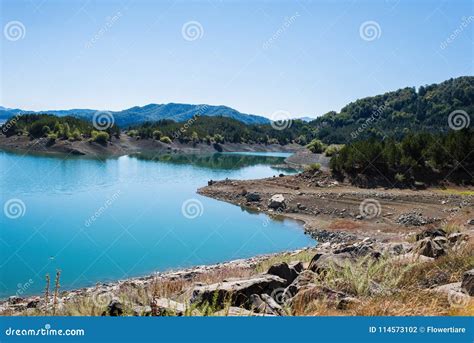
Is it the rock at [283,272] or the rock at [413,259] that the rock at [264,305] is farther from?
the rock at [413,259]

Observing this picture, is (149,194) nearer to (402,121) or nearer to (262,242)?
(262,242)

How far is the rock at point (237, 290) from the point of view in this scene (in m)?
5.80

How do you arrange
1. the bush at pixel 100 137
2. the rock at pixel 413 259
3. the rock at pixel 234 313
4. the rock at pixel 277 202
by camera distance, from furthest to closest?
1. the bush at pixel 100 137
2. the rock at pixel 277 202
3. the rock at pixel 413 259
4. the rock at pixel 234 313

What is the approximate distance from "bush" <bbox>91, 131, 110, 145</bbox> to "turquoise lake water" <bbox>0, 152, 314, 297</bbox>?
39.9 metres

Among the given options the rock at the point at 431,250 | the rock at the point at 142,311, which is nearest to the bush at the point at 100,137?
the rock at the point at 431,250

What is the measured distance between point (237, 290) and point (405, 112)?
466ft

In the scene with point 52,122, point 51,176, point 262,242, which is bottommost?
point 262,242

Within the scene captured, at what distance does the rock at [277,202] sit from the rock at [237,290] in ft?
81.3

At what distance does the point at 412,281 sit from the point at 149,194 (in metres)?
30.4

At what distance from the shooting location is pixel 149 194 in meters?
35.5

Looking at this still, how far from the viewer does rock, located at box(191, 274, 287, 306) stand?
5.80m

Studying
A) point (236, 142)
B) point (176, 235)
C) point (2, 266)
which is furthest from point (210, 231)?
point (236, 142)

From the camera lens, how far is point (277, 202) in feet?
105

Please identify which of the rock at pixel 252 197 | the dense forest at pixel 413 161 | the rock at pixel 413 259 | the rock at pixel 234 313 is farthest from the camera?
the dense forest at pixel 413 161
